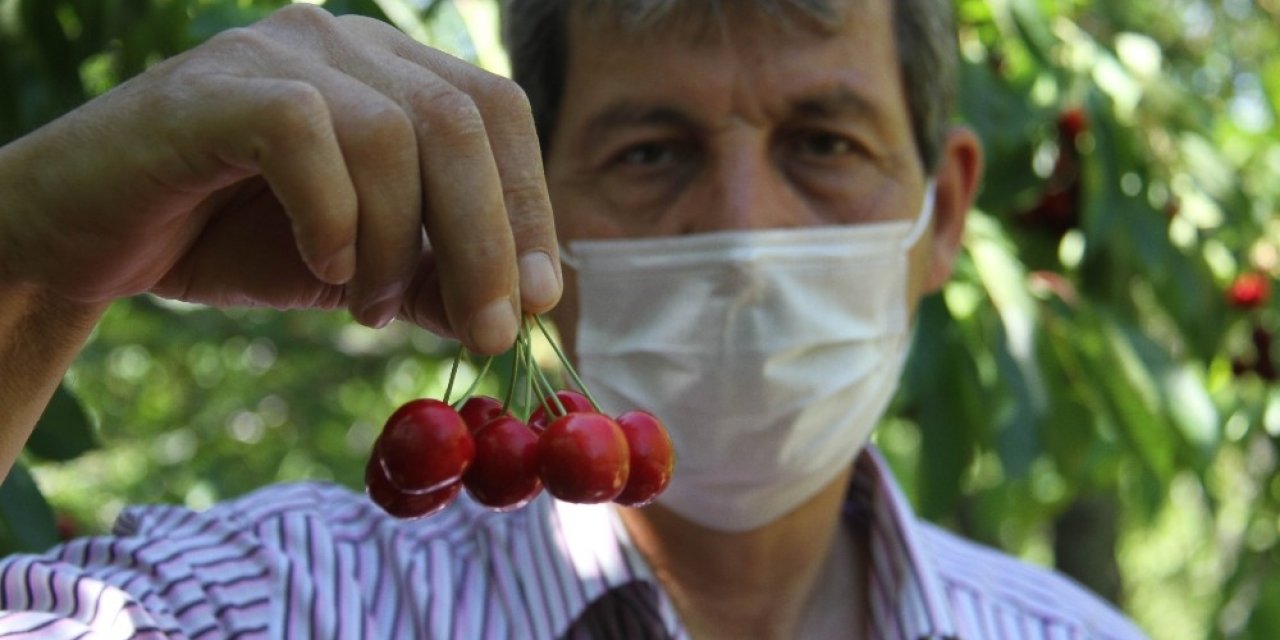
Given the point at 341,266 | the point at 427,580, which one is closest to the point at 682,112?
the point at 427,580

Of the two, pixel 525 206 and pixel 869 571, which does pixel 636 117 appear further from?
pixel 525 206

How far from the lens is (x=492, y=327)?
1021 millimetres

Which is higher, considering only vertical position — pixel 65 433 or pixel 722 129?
pixel 722 129

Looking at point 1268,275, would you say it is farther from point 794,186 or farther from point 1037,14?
point 794,186

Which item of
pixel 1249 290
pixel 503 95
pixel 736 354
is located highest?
pixel 503 95

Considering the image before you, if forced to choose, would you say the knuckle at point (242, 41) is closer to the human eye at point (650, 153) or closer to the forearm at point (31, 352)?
the forearm at point (31, 352)

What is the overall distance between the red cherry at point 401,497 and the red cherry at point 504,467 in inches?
0.8

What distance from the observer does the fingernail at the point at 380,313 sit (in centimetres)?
108

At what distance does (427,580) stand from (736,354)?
473 millimetres

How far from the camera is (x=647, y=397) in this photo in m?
2.00

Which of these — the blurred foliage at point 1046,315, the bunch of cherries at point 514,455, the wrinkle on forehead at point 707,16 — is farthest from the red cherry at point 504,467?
the wrinkle on forehead at point 707,16

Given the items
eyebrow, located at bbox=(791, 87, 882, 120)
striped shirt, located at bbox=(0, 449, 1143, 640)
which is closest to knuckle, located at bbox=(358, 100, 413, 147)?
striped shirt, located at bbox=(0, 449, 1143, 640)

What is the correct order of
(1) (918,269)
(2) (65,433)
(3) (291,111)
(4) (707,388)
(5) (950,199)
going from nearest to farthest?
(3) (291,111)
(4) (707,388)
(2) (65,433)
(1) (918,269)
(5) (950,199)

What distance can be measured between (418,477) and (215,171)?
263 mm
